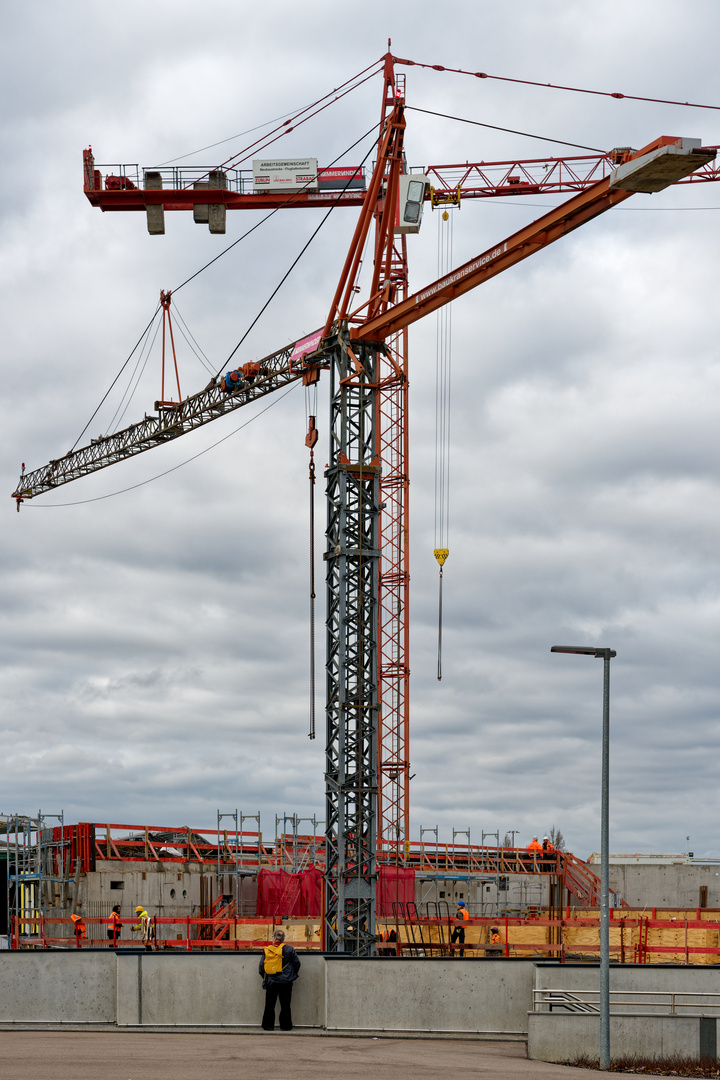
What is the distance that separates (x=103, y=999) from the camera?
22.9m

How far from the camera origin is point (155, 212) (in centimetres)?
5294

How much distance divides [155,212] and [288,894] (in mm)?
27013

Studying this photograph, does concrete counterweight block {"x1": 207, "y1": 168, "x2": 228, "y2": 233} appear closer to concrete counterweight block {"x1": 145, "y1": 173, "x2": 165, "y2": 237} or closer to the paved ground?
concrete counterweight block {"x1": 145, "y1": 173, "x2": 165, "y2": 237}

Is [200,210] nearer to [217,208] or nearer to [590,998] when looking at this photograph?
[217,208]

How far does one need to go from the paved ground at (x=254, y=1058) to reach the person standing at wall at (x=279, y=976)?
0.38 metres

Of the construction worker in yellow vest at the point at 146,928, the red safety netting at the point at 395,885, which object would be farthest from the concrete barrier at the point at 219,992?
the red safety netting at the point at 395,885

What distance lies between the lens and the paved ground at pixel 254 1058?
1759cm

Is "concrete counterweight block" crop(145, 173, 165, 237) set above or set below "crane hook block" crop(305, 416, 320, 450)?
above

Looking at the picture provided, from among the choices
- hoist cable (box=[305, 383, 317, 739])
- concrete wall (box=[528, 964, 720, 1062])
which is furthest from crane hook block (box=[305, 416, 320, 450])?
concrete wall (box=[528, 964, 720, 1062])

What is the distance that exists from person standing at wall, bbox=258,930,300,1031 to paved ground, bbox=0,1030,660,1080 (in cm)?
38

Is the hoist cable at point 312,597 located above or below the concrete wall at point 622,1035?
above

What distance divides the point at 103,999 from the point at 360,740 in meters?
12.3

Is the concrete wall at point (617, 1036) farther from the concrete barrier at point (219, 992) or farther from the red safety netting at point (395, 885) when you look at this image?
the red safety netting at point (395, 885)

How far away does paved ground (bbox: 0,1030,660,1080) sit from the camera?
57.7 feet
